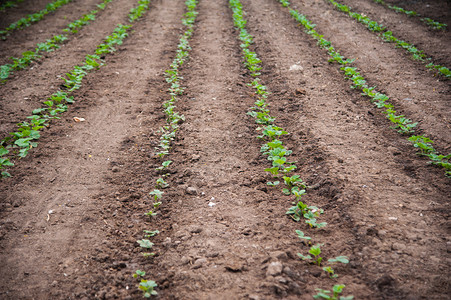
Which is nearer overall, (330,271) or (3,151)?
(330,271)

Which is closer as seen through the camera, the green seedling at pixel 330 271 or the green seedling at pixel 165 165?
the green seedling at pixel 330 271

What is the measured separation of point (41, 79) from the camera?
6191 mm

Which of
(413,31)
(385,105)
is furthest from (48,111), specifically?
(413,31)

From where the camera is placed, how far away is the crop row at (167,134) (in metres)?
2.68

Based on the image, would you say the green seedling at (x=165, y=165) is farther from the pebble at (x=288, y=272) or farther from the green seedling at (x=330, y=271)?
the green seedling at (x=330, y=271)

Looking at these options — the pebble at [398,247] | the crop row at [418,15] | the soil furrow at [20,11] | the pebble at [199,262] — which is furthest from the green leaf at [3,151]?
the crop row at [418,15]

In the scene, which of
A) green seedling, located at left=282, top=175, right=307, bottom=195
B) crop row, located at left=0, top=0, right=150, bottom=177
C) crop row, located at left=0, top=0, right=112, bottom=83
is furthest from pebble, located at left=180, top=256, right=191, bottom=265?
crop row, located at left=0, top=0, right=112, bottom=83

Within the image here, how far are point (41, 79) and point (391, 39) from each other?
846 cm

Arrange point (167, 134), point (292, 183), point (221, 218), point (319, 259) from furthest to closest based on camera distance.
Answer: point (167, 134) < point (292, 183) < point (221, 218) < point (319, 259)

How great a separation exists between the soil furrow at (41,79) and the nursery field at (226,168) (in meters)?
0.04

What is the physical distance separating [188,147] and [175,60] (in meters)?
3.45

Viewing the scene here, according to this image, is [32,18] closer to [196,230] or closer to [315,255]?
[196,230]

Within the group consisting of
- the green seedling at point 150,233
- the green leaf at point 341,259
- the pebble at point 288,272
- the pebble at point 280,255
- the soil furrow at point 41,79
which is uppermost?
the soil furrow at point 41,79

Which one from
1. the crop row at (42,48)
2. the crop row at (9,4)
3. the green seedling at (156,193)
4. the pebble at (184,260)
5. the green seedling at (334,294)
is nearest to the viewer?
the green seedling at (334,294)
